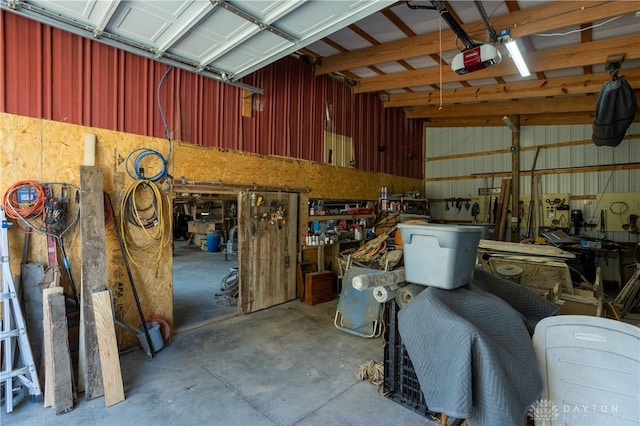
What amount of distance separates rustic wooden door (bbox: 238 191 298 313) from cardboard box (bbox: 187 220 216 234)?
659cm

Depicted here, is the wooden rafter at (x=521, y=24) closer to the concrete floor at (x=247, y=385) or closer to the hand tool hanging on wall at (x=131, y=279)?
the concrete floor at (x=247, y=385)

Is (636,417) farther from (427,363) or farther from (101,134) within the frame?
(101,134)

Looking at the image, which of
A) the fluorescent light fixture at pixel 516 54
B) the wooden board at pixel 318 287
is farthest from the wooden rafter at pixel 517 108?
the wooden board at pixel 318 287

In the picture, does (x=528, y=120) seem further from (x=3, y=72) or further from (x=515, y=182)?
(x=3, y=72)

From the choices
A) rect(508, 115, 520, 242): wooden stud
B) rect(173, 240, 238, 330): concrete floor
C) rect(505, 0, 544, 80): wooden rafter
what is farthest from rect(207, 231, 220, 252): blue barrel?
rect(505, 0, 544, 80): wooden rafter

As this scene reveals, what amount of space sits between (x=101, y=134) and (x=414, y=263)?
343 centimetres

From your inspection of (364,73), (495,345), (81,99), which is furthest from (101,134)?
(364,73)

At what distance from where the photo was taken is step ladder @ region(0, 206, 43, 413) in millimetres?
2498

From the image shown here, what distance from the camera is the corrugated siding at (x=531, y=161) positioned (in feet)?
21.2

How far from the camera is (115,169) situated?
344 centimetres

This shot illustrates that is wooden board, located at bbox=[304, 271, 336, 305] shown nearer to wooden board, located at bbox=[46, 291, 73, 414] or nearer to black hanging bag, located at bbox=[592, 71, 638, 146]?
wooden board, located at bbox=[46, 291, 73, 414]

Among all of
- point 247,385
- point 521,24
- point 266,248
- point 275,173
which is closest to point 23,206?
point 247,385

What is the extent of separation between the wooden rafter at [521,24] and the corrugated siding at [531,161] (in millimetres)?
4351

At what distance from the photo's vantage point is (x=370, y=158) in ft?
23.3
